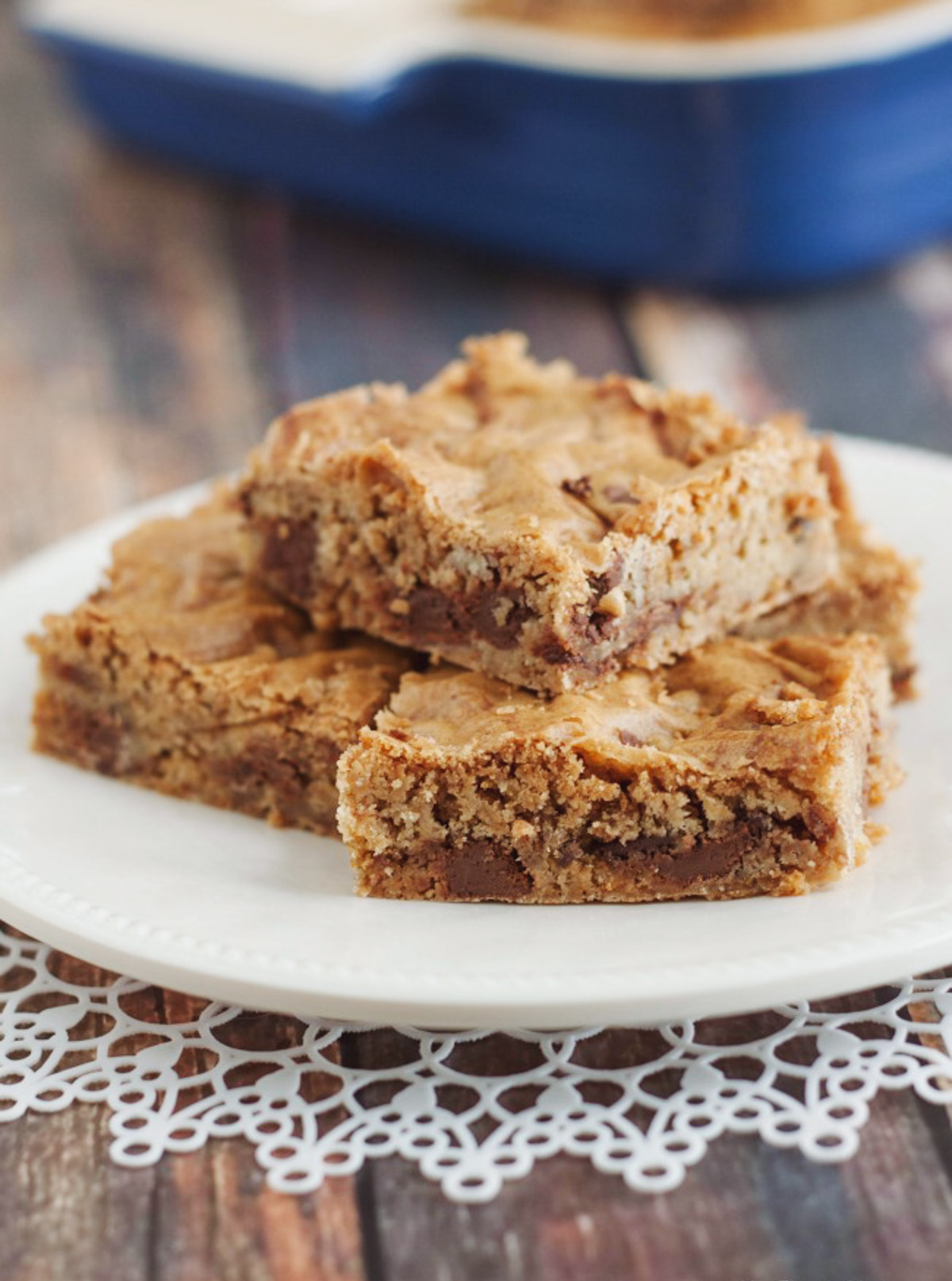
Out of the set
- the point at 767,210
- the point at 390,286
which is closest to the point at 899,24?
the point at 767,210

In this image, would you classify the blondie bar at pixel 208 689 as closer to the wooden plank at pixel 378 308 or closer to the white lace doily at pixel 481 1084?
the white lace doily at pixel 481 1084

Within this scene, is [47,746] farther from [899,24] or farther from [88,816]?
[899,24]

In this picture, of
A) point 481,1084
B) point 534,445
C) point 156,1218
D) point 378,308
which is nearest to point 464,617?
point 534,445

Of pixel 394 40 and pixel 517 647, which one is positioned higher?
pixel 394 40

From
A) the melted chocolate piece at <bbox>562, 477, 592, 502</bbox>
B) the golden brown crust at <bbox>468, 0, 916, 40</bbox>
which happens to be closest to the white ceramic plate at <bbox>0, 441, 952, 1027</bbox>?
the melted chocolate piece at <bbox>562, 477, 592, 502</bbox>

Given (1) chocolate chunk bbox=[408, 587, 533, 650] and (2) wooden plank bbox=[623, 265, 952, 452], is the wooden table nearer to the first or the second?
(2) wooden plank bbox=[623, 265, 952, 452]

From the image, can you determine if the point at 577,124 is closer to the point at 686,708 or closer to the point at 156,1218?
the point at 686,708
